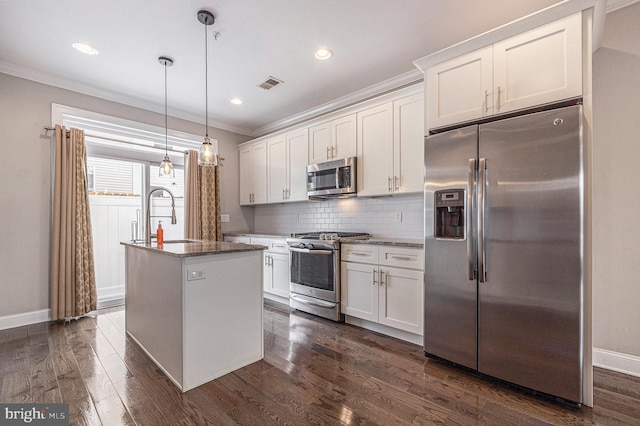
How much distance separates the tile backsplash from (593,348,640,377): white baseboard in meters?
1.71

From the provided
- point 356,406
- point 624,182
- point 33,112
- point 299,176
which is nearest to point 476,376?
point 356,406

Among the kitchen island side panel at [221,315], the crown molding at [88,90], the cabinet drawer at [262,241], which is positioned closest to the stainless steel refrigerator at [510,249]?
the kitchen island side panel at [221,315]

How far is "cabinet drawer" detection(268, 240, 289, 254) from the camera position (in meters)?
4.05

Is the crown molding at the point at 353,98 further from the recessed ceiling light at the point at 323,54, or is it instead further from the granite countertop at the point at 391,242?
the granite countertop at the point at 391,242

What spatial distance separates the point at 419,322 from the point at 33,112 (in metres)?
4.69

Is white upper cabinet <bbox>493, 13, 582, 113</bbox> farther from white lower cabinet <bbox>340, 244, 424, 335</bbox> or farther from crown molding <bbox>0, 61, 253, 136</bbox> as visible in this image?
crown molding <bbox>0, 61, 253, 136</bbox>

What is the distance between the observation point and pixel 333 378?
222 cm

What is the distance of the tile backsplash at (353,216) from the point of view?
3482 millimetres

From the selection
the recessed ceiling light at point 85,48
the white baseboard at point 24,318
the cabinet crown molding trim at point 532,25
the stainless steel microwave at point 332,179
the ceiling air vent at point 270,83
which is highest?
the recessed ceiling light at point 85,48

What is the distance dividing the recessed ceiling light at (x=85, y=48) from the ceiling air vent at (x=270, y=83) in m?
1.66

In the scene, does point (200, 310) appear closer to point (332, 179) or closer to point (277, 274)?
point (277, 274)

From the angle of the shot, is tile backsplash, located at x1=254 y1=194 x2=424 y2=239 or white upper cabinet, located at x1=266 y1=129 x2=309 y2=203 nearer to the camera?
tile backsplash, located at x1=254 y1=194 x2=424 y2=239

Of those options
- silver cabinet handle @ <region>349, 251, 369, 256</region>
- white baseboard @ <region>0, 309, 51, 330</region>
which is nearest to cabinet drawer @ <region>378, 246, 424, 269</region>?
silver cabinet handle @ <region>349, 251, 369, 256</region>

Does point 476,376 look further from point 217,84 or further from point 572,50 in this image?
point 217,84
